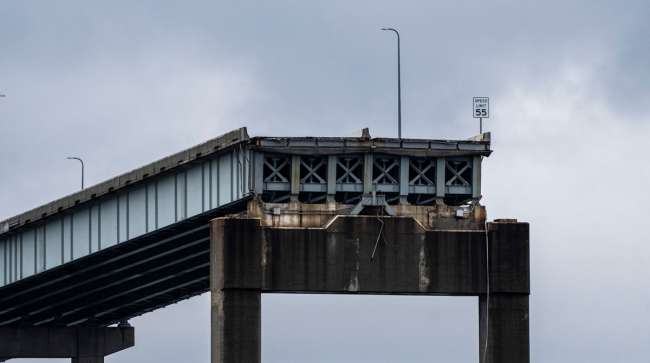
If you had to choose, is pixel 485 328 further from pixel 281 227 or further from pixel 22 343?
pixel 22 343

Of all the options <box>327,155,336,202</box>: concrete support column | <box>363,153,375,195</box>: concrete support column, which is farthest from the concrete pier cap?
<box>363,153,375,195</box>: concrete support column

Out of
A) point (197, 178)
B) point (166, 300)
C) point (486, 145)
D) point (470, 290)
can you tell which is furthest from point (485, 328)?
point (166, 300)

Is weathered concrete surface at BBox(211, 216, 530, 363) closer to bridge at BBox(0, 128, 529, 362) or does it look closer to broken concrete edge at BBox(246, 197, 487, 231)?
bridge at BBox(0, 128, 529, 362)

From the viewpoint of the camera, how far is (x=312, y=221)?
10569 centimetres

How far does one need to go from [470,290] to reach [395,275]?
3580 mm

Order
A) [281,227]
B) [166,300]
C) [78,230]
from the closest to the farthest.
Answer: [281,227], [78,230], [166,300]

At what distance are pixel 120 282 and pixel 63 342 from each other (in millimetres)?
24415

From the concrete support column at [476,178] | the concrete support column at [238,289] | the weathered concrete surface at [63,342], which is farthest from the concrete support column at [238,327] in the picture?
the weathered concrete surface at [63,342]

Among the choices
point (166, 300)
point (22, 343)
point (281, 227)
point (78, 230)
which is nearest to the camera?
point (281, 227)

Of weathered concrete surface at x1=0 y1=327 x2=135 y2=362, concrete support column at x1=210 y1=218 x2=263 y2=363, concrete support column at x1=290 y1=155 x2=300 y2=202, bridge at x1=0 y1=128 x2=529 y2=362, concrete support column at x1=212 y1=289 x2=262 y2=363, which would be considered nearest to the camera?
concrete support column at x1=212 y1=289 x2=262 y2=363

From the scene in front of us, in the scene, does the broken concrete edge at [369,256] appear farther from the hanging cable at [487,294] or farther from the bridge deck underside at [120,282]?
the bridge deck underside at [120,282]

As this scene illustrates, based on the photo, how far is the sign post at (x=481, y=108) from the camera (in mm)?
108312

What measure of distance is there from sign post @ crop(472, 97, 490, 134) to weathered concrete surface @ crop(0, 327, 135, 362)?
56896 millimetres

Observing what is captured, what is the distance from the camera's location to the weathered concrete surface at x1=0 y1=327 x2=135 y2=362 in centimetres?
A: 15688
